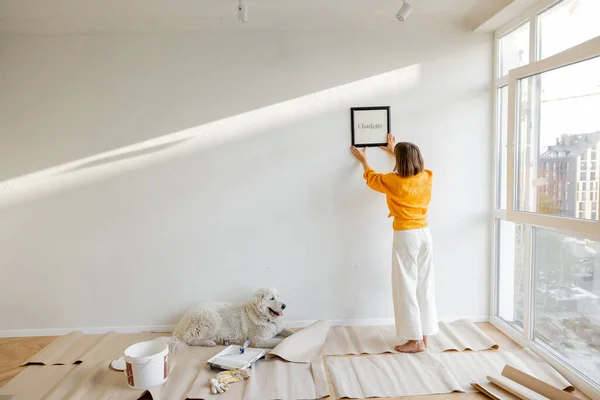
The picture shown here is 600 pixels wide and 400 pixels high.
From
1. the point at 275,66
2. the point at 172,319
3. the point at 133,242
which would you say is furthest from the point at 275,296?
the point at 275,66

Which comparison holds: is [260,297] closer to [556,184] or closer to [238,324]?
[238,324]

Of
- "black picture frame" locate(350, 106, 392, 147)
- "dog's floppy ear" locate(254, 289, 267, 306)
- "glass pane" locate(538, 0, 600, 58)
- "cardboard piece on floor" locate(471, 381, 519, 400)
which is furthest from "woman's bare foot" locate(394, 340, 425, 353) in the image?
"glass pane" locate(538, 0, 600, 58)

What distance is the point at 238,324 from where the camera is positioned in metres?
3.00

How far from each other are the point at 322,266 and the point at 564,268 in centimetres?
168

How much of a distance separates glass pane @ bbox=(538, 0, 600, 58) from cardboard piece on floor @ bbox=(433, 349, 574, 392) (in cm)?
197

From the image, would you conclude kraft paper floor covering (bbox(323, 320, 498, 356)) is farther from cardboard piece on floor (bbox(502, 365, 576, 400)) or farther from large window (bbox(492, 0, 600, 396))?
cardboard piece on floor (bbox(502, 365, 576, 400))

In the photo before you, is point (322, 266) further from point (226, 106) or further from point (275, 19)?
point (275, 19)

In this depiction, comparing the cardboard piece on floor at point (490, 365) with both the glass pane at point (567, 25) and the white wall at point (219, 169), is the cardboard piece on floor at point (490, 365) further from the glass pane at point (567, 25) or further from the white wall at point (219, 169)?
the glass pane at point (567, 25)

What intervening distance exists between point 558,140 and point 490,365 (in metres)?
1.48

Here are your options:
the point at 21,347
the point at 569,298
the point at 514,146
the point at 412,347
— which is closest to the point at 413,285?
the point at 412,347

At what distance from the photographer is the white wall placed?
327 cm

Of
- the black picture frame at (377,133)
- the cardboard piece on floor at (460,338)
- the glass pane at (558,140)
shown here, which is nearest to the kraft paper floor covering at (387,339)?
the cardboard piece on floor at (460,338)

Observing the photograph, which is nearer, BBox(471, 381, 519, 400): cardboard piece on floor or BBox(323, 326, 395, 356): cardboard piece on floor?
BBox(471, 381, 519, 400): cardboard piece on floor

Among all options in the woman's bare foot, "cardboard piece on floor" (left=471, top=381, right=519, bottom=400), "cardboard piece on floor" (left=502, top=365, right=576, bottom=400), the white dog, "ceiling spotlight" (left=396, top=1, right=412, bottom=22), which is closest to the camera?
"cardboard piece on floor" (left=502, top=365, right=576, bottom=400)
